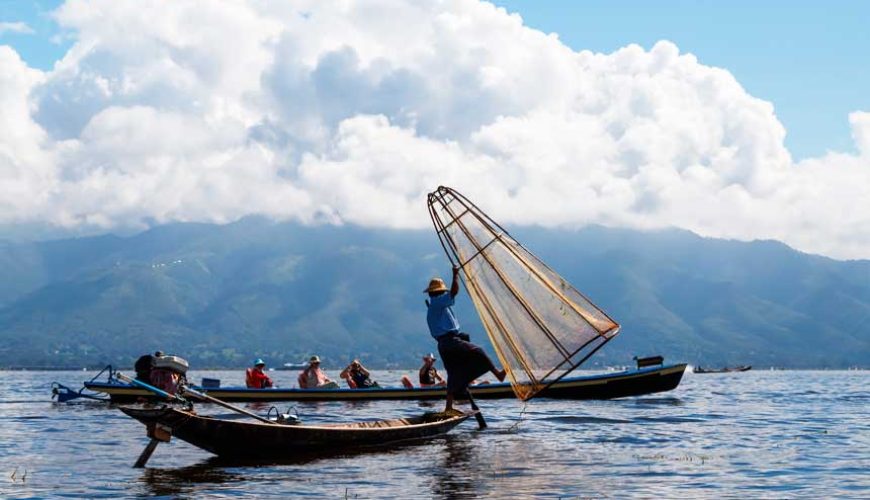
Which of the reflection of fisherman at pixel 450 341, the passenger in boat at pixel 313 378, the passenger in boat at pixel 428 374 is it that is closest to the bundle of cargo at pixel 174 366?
the reflection of fisherman at pixel 450 341

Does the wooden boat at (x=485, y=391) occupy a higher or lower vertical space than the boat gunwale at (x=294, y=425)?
higher

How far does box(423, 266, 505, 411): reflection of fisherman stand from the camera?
25.2 m

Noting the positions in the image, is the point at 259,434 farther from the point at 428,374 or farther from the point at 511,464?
the point at 428,374

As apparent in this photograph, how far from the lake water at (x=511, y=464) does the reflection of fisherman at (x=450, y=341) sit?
1730 millimetres

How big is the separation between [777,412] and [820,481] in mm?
21504

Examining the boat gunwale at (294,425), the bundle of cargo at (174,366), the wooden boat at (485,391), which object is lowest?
the boat gunwale at (294,425)

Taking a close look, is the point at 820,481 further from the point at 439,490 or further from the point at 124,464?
the point at 124,464

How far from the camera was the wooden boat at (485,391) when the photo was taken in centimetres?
4056

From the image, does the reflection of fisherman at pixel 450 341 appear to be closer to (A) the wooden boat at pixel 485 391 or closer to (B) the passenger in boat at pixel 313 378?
(A) the wooden boat at pixel 485 391

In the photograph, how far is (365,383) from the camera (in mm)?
43219

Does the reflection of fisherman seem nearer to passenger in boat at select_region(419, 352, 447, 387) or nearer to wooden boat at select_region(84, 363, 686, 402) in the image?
wooden boat at select_region(84, 363, 686, 402)

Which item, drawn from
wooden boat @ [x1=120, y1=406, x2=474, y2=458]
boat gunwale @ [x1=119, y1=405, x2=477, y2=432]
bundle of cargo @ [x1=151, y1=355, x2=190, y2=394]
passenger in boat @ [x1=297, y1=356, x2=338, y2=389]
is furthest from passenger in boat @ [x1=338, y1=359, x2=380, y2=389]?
bundle of cargo @ [x1=151, y1=355, x2=190, y2=394]

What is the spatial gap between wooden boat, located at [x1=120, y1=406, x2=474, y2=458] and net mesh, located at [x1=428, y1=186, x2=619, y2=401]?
12.5 ft

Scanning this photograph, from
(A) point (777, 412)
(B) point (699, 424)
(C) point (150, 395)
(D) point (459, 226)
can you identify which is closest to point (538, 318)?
(D) point (459, 226)
